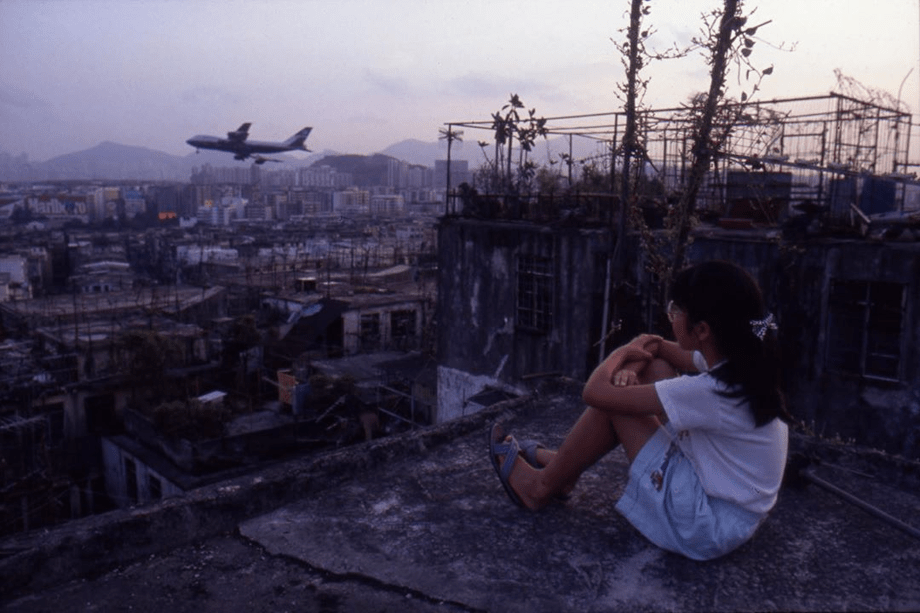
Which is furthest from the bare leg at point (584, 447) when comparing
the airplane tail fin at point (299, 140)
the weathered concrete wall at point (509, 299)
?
the airplane tail fin at point (299, 140)

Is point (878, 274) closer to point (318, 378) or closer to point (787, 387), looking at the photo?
point (787, 387)

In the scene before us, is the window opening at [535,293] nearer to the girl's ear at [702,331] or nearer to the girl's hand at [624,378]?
the girl's hand at [624,378]

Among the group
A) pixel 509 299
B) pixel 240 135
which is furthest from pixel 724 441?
pixel 240 135

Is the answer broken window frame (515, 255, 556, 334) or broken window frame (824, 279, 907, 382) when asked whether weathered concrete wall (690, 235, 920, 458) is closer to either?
broken window frame (824, 279, 907, 382)

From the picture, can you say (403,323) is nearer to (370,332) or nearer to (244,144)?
(370,332)

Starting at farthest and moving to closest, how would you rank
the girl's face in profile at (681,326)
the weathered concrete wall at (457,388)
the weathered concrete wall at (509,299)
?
the weathered concrete wall at (457,388), the weathered concrete wall at (509,299), the girl's face in profile at (681,326)

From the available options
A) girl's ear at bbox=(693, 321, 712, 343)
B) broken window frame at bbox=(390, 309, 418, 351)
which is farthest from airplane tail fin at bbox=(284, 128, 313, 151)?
girl's ear at bbox=(693, 321, 712, 343)

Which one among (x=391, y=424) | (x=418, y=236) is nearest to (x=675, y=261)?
(x=391, y=424)
